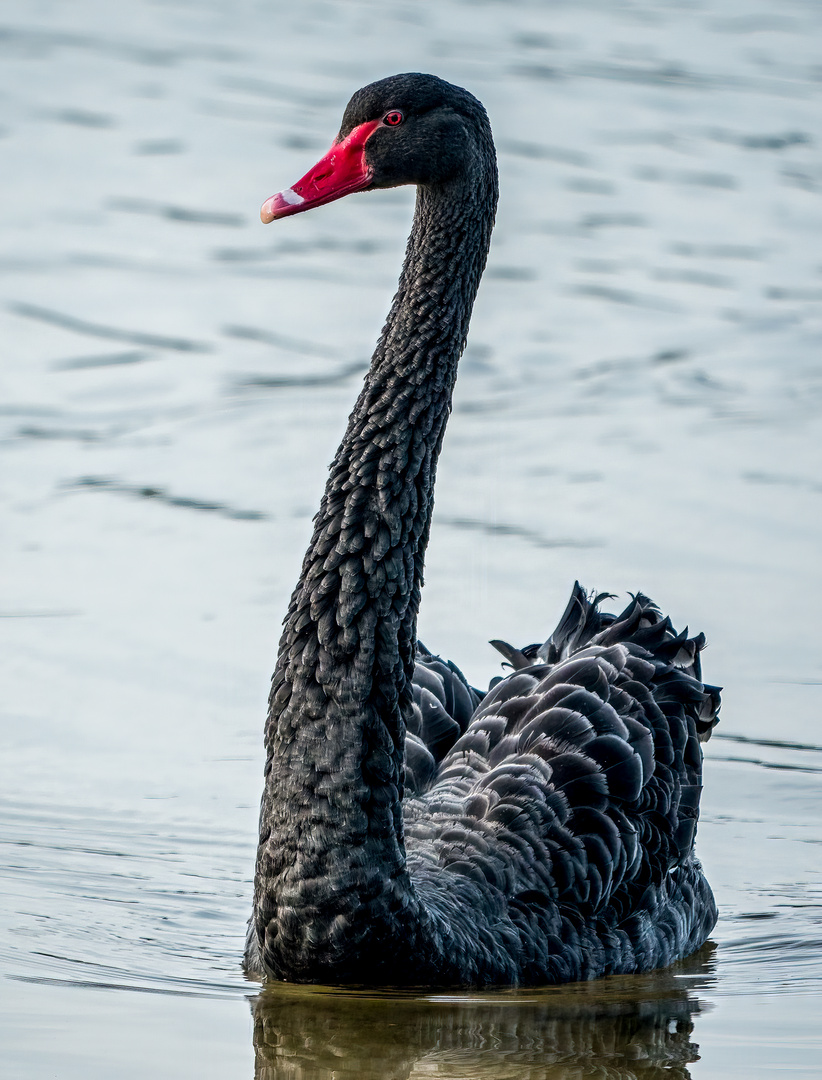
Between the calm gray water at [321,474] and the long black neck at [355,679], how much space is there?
0.26 metres

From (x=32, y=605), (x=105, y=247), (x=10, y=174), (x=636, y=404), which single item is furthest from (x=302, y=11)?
(x=32, y=605)

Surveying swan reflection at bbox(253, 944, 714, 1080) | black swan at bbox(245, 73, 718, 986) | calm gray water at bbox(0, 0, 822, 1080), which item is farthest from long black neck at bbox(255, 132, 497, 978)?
calm gray water at bbox(0, 0, 822, 1080)

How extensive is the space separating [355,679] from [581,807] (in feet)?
2.86

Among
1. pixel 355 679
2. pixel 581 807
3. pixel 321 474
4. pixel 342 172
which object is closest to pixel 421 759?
pixel 581 807

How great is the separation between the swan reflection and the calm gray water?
0.01 metres

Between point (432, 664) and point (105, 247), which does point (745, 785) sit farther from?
point (105, 247)

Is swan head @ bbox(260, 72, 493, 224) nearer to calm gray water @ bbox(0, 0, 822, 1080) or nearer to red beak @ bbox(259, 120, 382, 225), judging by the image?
red beak @ bbox(259, 120, 382, 225)

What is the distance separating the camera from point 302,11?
61.9 feet

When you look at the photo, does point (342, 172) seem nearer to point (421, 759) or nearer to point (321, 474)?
point (421, 759)

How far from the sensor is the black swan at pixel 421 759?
454cm

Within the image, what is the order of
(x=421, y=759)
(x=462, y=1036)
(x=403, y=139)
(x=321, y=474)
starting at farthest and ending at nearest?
(x=321, y=474) → (x=421, y=759) → (x=403, y=139) → (x=462, y=1036)

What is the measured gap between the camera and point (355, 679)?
4.54 m

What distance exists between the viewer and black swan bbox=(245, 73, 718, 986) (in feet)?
14.9

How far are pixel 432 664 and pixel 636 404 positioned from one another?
4365 mm
